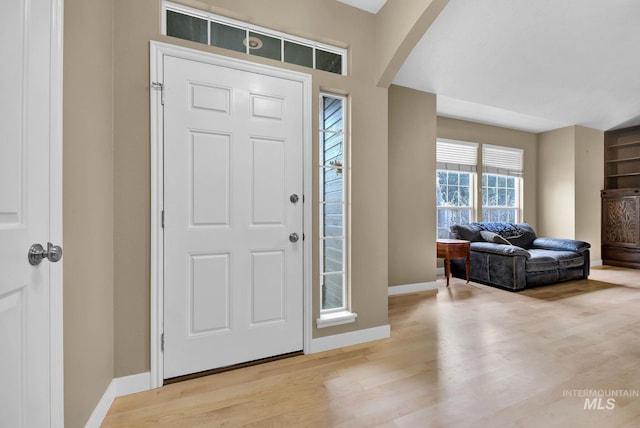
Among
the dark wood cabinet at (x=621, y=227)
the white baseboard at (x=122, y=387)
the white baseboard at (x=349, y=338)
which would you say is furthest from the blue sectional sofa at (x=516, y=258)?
the white baseboard at (x=122, y=387)

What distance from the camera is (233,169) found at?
6.51 feet

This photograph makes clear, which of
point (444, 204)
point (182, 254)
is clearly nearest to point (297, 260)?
point (182, 254)

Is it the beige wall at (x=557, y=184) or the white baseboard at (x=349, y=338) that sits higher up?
the beige wall at (x=557, y=184)

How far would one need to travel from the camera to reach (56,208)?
3.67ft

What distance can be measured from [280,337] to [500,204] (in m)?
5.39

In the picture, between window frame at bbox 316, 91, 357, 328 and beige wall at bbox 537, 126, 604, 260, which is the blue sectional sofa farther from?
window frame at bbox 316, 91, 357, 328

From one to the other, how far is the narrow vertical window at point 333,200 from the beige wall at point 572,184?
18.1 ft

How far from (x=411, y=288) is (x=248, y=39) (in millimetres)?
3431

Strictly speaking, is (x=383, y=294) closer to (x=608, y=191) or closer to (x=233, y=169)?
(x=233, y=169)

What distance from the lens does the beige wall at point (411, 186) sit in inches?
154

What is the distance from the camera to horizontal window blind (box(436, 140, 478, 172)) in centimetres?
503

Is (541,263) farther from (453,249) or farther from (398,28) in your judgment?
(398,28)

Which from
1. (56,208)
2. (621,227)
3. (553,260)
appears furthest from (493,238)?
(56,208)

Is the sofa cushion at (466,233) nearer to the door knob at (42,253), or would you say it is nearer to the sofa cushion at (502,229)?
the sofa cushion at (502,229)
